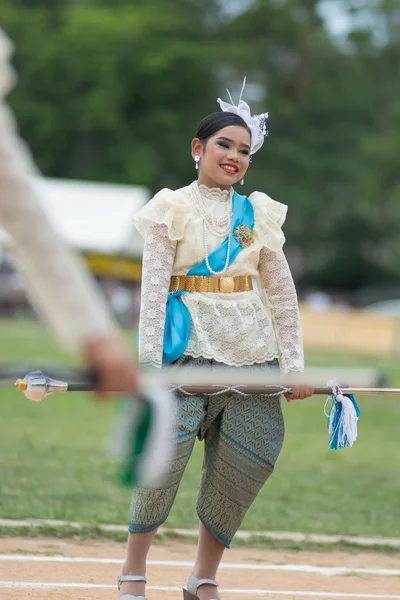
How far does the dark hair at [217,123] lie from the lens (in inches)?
223

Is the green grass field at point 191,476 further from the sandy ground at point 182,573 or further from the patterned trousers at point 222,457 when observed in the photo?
the sandy ground at point 182,573

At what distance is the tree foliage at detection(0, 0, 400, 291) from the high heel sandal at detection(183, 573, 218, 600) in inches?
1837

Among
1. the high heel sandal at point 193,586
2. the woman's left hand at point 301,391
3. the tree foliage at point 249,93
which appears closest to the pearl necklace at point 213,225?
the woman's left hand at point 301,391

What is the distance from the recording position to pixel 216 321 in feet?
17.9

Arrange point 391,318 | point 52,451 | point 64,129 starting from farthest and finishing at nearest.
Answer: point 64,129, point 391,318, point 52,451

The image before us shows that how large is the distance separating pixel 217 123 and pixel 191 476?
5289 millimetres

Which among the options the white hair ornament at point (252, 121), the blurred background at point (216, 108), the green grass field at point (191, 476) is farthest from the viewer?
the blurred background at point (216, 108)

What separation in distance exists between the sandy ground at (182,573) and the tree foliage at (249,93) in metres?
45.2

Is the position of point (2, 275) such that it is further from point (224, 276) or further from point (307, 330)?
point (224, 276)

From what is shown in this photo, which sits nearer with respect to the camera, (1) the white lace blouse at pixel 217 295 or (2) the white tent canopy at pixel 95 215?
(1) the white lace blouse at pixel 217 295

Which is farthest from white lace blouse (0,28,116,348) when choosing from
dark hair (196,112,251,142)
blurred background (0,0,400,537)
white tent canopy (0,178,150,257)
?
white tent canopy (0,178,150,257)

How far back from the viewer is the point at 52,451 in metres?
11.5

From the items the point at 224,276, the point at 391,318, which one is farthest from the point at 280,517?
the point at 391,318

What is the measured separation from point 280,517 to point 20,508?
1737mm
